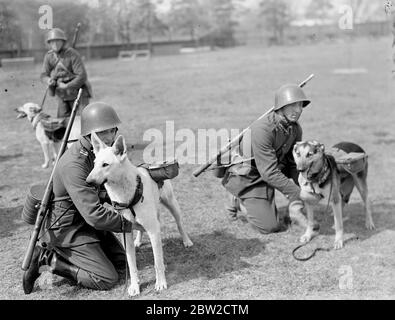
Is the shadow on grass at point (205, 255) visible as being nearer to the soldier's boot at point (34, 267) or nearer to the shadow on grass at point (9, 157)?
the soldier's boot at point (34, 267)

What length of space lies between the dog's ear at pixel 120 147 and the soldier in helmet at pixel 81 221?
1.70 feet

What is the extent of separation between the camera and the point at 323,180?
6320mm

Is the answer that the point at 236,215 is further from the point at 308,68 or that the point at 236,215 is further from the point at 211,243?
the point at 308,68

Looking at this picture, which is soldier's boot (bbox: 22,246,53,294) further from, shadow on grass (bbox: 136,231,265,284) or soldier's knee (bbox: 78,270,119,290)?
shadow on grass (bbox: 136,231,265,284)

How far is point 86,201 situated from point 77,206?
140mm

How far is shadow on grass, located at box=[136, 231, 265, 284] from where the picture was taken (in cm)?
584

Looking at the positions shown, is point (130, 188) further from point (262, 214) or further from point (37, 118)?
point (37, 118)

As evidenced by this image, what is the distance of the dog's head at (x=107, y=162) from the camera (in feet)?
15.4

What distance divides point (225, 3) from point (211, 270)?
61.6 m

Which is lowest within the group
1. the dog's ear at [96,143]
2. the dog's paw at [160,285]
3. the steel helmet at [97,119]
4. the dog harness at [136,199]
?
the dog's paw at [160,285]

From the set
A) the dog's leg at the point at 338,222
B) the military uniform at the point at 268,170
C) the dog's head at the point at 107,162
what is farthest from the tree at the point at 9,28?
the dog's leg at the point at 338,222

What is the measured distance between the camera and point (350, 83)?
2369 cm

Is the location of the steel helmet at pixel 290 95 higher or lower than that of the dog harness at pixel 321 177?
higher
